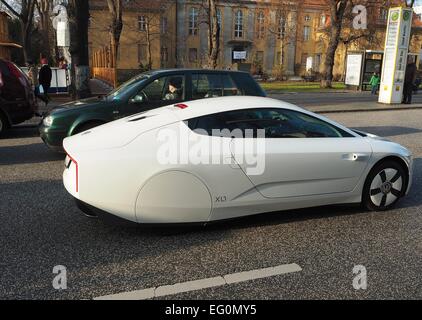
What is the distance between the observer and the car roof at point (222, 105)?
4.42 metres

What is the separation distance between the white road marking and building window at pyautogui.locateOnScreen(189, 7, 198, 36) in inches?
2130

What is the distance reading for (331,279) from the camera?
3.45 meters

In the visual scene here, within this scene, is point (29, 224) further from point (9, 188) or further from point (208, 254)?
point (208, 254)

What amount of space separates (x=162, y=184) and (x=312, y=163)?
1.67 meters

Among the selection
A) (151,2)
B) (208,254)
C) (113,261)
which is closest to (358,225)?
(208,254)

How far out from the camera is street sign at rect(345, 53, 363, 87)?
29594 mm

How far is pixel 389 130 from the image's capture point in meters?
11.5

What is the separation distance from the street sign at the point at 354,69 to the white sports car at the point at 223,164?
26.9m

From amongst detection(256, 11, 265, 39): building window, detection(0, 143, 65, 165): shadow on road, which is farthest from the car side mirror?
detection(256, 11, 265, 39): building window

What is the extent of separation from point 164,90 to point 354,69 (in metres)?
26.4

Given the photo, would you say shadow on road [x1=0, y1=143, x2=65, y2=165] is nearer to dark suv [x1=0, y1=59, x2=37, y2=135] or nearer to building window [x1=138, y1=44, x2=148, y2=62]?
dark suv [x1=0, y1=59, x2=37, y2=135]

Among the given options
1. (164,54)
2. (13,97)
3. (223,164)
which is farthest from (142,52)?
(223,164)

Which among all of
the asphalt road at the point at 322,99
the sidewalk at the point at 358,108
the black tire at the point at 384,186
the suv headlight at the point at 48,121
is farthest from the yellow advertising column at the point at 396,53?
the suv headlight at the point at 48,121
